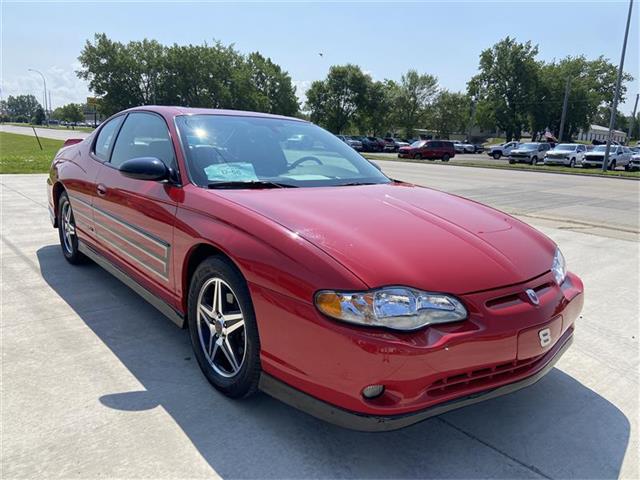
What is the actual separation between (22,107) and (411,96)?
153 meters

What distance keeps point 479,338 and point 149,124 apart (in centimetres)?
282

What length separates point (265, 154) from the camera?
10.9ft

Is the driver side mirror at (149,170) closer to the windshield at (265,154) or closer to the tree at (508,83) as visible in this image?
the windshield at (265,154)

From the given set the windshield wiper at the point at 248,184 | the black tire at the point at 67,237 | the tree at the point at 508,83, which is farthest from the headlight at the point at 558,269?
the tree at the point at 508,83

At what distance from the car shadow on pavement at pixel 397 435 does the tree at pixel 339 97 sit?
64.4 m

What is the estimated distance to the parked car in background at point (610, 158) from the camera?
1198 inches

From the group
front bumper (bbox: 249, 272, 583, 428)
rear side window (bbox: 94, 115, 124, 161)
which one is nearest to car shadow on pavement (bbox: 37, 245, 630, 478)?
front bumper (bbox: 249, 272, 583, 428)

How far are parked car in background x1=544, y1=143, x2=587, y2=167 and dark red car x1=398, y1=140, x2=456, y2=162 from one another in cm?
748

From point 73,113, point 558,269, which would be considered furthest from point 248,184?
point 73,113

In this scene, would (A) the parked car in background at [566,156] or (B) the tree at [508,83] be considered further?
(B) the tree at [508,83]

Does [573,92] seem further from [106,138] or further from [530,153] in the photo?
[106,138]

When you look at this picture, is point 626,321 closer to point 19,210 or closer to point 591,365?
point 591,365

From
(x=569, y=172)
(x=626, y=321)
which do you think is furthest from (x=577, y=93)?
(x=626, y=321)

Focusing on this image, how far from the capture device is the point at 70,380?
2732 mm
